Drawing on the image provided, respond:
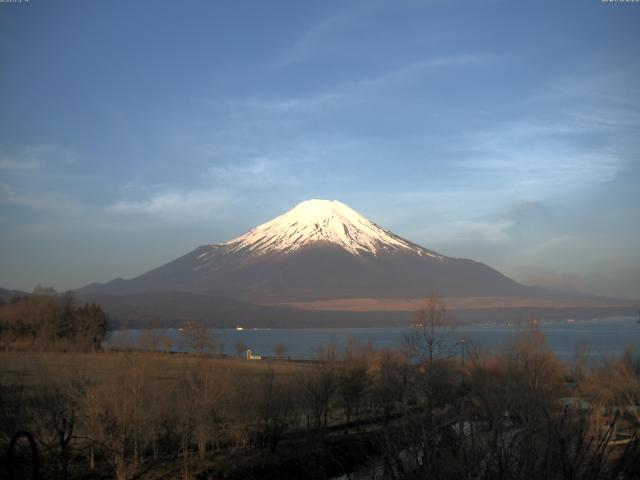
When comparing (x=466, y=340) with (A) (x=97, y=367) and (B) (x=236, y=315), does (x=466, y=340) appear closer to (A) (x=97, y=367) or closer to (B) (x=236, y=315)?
(A) (x=97, y=367)

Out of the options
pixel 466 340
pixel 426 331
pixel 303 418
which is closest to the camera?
pixel 303 418

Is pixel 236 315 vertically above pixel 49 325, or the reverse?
pixel 49 325

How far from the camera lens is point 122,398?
1716cm

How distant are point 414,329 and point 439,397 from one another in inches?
568

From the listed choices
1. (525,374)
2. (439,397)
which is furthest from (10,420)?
(525,374)

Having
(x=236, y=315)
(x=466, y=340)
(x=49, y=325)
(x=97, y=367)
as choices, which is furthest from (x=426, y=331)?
(x=236, y=315)

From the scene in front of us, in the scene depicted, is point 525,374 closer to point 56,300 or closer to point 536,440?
point 536,440

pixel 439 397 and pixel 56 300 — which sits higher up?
pixel 56 300

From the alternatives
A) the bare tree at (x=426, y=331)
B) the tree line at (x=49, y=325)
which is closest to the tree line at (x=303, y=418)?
the bare tree at (x=426, y=331)

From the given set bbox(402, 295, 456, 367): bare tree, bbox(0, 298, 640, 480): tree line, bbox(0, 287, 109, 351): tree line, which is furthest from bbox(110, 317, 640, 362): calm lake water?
bbox(0, 298, 640, 480): tree line

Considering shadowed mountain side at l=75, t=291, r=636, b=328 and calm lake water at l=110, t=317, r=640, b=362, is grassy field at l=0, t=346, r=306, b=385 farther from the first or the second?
shadowed mountain side at l=75, t=291, r=636, b=328

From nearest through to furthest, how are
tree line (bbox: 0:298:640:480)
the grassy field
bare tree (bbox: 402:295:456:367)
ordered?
tree line (bbox: 0:298:640:480) < the grassy field < bare tree (bbox: 402:295:456:367)

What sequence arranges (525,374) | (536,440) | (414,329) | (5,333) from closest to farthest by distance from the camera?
(536,440) → (525,374) → (414,329) → (5,333)

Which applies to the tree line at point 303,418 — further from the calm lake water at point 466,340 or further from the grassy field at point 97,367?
the calm lake water at point 466,340
